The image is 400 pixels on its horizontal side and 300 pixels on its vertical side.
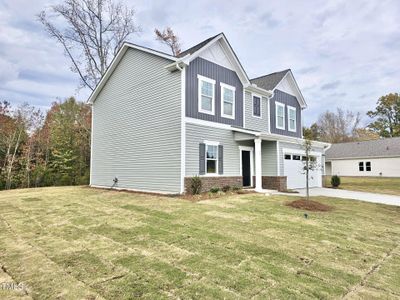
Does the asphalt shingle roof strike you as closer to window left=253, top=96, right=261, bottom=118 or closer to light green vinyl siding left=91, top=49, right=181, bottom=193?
window left=253, top=96, right=261, bottom=118

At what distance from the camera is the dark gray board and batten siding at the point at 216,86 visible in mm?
11648

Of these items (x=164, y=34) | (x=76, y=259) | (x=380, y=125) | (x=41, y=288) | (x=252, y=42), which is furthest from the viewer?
(x=380, y=125)

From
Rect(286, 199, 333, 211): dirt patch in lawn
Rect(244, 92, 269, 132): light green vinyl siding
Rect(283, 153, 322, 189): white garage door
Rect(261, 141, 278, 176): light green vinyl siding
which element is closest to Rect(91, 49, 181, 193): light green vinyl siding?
Rect(286, 199, 333, 211): dirt patch in lawn

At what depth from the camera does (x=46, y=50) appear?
18562 millimetres

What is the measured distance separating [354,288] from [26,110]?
2366 cm

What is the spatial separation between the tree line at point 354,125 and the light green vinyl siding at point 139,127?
38.9 meters

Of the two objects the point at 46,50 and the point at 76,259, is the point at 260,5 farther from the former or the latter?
the point at 46,50

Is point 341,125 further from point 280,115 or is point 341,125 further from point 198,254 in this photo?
point 198,254

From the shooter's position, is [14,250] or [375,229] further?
[375,229]

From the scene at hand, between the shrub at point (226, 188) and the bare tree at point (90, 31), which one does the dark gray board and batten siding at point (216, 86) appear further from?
the bare tree at point (90, 31)

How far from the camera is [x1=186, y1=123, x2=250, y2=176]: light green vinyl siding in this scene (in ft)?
37.1

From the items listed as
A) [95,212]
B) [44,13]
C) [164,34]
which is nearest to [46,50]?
[44,13]

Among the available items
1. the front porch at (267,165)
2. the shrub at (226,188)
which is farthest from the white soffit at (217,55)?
the shrub at (226,188)

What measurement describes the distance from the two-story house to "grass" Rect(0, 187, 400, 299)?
4462mm
